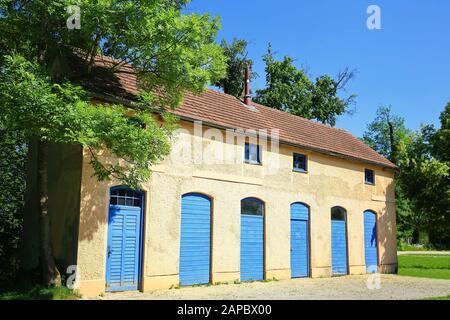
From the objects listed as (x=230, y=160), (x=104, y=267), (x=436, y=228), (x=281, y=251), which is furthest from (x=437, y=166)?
(x=104, y=267)

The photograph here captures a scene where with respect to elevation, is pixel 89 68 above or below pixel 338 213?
above

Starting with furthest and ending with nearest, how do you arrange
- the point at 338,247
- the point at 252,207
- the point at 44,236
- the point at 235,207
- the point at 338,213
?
the point at 338,213 → the point at 338,247 → the point at 252,207 → the point at 235,207 → the point at 44,236

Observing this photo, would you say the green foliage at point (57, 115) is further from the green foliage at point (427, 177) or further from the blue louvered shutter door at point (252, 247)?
the green foliage at point (427, 177)

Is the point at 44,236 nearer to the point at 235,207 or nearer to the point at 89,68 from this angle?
the point at 89,68

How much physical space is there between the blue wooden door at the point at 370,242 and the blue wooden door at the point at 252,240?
7389 millimetres

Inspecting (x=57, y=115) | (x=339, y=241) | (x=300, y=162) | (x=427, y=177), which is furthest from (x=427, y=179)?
(x=57, y=115)

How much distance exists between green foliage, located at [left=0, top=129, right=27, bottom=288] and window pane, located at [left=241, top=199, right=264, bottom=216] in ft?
26.1

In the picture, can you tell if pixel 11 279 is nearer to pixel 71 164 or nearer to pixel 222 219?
pixel 71 164

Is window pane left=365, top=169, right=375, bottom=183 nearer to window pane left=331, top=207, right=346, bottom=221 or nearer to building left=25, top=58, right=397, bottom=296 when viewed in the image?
building left=25, top=58, right=397, bottom=296

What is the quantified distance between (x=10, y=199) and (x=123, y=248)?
8554mm

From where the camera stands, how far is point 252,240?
1730 centimetres

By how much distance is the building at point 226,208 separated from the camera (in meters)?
13.2

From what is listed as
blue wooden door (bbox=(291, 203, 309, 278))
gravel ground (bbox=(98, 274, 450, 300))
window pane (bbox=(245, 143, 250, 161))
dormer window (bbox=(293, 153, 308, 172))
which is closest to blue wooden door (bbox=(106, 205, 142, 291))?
gravel ground (bbox=(98, 274, 450, 300))

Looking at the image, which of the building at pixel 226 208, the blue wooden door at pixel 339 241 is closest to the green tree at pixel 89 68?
the building at pixel 226 208
